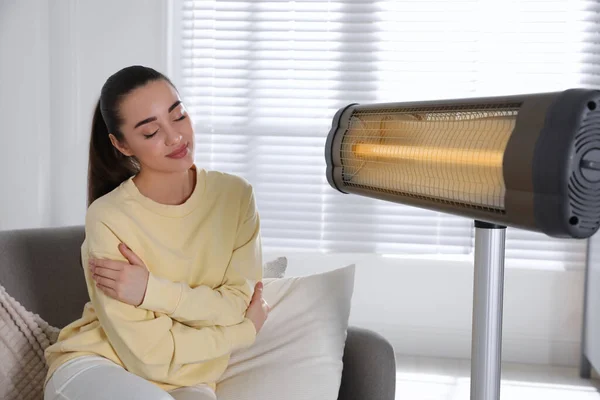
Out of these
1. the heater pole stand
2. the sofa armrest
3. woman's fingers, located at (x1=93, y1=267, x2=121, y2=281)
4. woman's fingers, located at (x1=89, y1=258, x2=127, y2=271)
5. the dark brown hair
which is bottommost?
the sofa armrest

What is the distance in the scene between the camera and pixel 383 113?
1.05 metres

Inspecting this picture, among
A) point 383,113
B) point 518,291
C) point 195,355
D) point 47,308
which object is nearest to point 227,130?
point 518,291

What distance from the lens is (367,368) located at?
1701 mm

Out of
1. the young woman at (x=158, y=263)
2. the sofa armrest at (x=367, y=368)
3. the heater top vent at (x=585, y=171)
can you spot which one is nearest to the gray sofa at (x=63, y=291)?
the sofa armrest at (x=367, y=368)

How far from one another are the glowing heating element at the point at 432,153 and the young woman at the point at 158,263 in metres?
0.57

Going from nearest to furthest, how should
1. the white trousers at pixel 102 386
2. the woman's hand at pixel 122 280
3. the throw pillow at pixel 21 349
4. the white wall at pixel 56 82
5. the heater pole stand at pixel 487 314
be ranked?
the heater pole stand at pixel 487 314 < the white trousers at pixel 102 386 < the woman's hand at pixel 122 280 < the throw pillow at pixel 21 349 < the white wall at pixel 56 82

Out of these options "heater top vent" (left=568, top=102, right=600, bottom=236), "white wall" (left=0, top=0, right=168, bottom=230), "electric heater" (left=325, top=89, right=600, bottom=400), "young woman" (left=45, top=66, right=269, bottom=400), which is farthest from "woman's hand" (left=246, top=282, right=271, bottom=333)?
"white wall" (left=0, top=0, right=168, bottom=230)

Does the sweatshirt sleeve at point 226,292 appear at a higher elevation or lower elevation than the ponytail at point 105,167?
lower

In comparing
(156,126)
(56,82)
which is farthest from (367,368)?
(56,82)

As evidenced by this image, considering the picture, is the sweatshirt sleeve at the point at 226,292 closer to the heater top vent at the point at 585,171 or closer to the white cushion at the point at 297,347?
the white cushion at the point at 297,347

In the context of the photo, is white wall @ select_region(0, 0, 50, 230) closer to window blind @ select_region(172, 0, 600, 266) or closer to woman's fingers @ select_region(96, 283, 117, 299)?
window blind @ select_region(172, 0, 600, 266)

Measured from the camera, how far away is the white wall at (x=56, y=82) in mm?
3643

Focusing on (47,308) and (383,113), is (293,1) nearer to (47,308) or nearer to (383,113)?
(47,308)

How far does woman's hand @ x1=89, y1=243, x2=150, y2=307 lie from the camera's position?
1.52 meters
